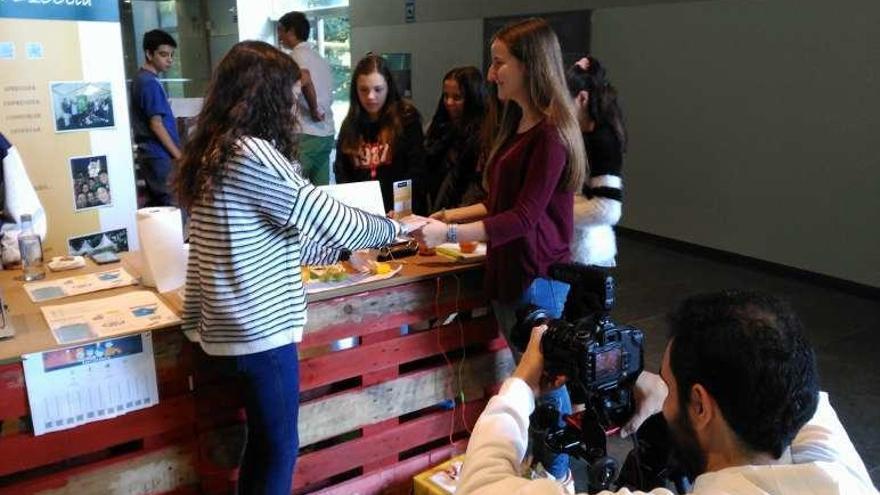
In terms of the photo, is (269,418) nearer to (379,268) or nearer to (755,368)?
(379,268)

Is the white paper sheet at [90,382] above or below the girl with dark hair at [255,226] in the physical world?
below

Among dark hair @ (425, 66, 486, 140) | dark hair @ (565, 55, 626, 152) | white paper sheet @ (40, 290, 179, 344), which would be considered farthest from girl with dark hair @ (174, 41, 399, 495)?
dark hair @ (425, 66, 486, 140)

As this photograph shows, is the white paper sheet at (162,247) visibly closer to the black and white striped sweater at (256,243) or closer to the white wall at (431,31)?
the black and white striped sweater at (256,243)

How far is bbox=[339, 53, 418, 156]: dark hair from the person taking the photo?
2986 millimetres

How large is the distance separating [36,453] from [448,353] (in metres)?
1.20

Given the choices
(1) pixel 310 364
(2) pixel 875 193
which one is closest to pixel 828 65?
(2) pixel 875 193

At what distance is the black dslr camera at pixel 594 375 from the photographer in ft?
3.79

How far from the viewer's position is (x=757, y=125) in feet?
15.5

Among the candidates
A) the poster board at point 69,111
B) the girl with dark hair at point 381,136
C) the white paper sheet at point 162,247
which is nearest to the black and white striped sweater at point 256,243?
the white paper sheet at point 162,247

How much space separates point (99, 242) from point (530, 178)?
2.50 m

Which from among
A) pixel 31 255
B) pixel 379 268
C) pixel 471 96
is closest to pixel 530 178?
pixel 379 268

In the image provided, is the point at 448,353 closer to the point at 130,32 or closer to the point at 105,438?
the point at 105,438

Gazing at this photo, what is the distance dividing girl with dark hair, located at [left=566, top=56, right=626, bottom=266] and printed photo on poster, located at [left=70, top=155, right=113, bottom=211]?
2.28 meters

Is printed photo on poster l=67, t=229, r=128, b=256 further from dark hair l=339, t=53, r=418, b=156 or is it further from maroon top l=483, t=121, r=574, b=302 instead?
maroon top l=483, t=121, r=574, b=302
